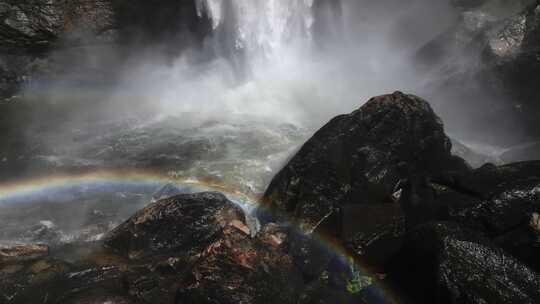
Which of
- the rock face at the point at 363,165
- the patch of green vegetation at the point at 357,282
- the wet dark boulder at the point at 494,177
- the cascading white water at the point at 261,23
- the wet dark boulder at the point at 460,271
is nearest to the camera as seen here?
the wet dark boulder at the point at 460,271

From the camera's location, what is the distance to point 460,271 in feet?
18.0

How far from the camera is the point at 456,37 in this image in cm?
1738

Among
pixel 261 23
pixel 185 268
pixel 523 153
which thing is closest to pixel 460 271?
pixel 185 268

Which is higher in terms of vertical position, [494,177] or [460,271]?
[494,177]

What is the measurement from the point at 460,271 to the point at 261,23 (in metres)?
17.2

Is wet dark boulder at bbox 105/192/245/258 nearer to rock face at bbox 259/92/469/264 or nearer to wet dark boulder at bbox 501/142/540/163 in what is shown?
rock face at bbox 259/92/469/264

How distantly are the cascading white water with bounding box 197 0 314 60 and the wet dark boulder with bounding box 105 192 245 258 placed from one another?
13069 millimetres

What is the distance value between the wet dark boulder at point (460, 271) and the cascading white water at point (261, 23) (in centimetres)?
1593

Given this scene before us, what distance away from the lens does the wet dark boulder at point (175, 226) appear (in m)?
7.99

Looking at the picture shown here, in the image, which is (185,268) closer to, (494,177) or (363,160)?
(363,160)

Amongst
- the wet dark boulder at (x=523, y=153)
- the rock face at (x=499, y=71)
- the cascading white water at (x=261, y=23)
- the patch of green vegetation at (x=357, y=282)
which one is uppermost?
the cascading white water at (x=261, y=23)

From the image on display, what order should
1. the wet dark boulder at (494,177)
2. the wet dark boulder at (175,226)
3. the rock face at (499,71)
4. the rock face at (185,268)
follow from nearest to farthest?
the rock face at (185,268) → the wet dark boulder at (494,177) → the wet dark boulder at (175,226) → the rock face at (499,71)

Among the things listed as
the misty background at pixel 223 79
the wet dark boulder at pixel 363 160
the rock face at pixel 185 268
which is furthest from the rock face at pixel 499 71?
the rock face at pixel 185 268

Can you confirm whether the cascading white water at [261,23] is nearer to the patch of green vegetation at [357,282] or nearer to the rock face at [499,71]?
the rock face at [499,71]
